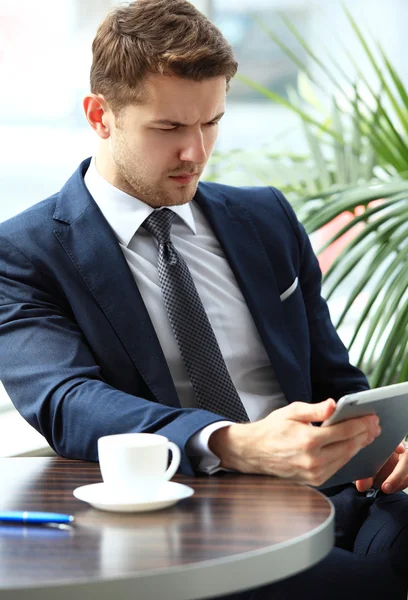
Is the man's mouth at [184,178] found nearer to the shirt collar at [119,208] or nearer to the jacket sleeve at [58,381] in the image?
the shirt collar at [119,208]

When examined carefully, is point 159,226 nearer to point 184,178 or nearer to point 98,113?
point 184,178

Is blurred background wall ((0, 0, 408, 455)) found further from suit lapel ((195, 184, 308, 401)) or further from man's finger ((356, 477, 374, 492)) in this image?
man's finger ((356, 477, 374, 492))

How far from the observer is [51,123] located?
2770 millimetres

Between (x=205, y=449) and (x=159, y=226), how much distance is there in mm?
566

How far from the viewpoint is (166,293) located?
1651mm

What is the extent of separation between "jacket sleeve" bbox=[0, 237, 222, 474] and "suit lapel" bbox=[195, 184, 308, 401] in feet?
1.10

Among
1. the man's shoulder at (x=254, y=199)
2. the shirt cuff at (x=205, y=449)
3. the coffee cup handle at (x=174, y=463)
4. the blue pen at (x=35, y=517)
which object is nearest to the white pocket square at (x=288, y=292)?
the man's shoulder at (x=254, y=199)

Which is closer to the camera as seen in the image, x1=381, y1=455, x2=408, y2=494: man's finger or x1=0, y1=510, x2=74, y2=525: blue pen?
x1=0, y1=510, x2=74, y2=525: blue pen

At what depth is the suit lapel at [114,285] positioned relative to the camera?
5.14 feet

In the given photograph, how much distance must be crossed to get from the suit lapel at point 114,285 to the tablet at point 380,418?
0.32 meters

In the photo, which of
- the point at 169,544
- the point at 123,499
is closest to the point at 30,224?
the point at 123,499

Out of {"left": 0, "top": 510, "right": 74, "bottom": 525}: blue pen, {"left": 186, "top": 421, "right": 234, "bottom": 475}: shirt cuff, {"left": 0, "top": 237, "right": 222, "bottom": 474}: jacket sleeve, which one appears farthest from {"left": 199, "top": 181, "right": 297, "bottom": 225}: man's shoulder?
{"left": 0, "top": 510, "right": 74, "bottom": 525}: blue pen

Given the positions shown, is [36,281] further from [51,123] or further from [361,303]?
[361,303]

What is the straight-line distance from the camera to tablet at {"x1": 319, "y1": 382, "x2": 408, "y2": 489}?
1.17 meters
